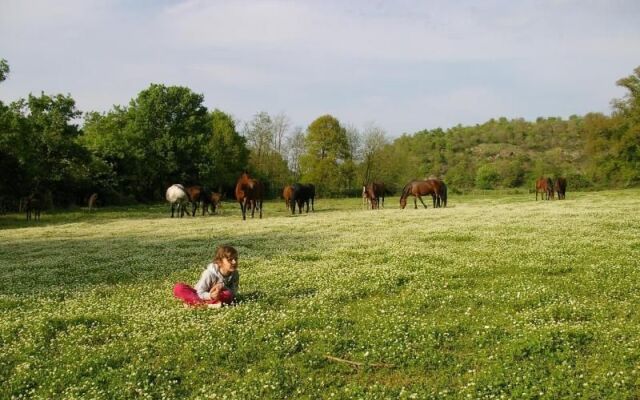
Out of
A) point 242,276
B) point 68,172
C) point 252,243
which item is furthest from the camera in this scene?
point 68,172

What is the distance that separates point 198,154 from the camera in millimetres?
83250

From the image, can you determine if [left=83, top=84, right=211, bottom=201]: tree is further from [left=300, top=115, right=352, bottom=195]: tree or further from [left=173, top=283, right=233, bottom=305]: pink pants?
[left=173, top=283, right=233, bottom=305]: pink pants

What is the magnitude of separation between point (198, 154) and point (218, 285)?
74551 millimetres

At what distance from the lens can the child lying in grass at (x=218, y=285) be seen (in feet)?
37.3

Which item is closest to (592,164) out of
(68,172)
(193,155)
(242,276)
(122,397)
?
(193,155)

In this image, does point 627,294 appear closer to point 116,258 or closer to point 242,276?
point 242,276

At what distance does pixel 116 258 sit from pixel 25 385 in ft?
42.4

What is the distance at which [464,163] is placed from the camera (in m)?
150

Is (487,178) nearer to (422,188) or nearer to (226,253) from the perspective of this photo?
(422,188)

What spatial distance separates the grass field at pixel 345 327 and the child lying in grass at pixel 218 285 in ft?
1.23

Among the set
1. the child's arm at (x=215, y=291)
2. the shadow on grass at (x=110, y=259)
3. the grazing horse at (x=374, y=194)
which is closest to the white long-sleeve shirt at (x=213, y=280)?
the child's arm at (x=215, y=291)

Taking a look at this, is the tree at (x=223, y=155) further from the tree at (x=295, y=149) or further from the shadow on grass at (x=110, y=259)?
the shadow on grass at (x=110, y=259)

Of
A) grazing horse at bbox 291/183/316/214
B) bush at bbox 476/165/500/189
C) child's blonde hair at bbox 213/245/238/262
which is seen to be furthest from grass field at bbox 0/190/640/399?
bush at bbox 476/165/500/189

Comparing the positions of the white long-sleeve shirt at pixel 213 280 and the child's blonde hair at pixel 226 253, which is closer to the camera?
the child's blonde hair at pixel 226 253
